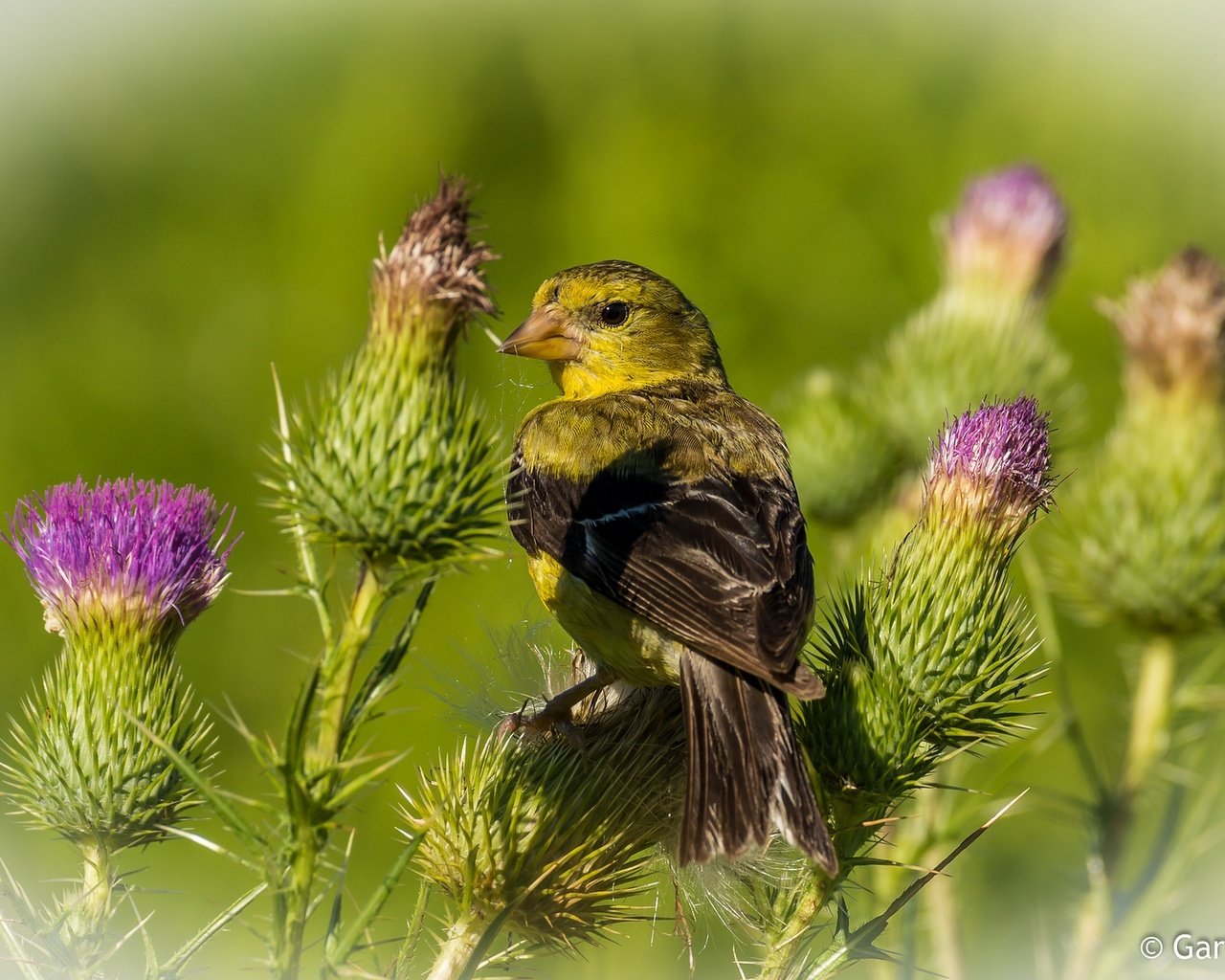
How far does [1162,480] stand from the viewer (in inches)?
155

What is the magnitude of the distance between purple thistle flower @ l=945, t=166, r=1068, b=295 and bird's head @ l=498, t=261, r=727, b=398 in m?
1.61

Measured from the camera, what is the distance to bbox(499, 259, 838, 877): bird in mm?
2346

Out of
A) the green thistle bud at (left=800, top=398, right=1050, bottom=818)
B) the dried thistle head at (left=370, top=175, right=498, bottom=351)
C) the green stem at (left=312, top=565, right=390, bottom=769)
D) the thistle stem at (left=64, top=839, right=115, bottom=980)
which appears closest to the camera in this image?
the green stem at (left=312, top=565, right=390, bottom=769)

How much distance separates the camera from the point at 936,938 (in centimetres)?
338

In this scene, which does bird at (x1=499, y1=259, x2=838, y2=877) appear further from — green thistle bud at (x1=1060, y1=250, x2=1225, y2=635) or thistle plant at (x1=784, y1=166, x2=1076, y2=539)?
green thistle bud at (x1=1060, y1=250, x2=1225, y2=635)

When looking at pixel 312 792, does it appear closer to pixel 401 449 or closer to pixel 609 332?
pixel 401 449

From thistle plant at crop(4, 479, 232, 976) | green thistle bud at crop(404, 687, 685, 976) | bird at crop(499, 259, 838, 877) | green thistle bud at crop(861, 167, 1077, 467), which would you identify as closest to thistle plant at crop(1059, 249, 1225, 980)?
green thistle bud at crop(861, 167, 1077, 467)

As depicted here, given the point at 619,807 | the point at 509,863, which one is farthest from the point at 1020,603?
the point at 509,863

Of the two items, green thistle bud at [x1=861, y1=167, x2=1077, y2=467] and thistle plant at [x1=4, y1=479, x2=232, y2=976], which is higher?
green thistle bud at [x1=861, y1=167, x2=1077, y2=467]

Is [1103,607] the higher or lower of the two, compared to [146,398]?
lower

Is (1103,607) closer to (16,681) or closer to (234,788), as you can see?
(234,788)

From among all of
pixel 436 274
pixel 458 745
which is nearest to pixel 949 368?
pixel 458 745

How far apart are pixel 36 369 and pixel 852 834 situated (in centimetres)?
433

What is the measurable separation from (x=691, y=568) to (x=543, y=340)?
113cm
